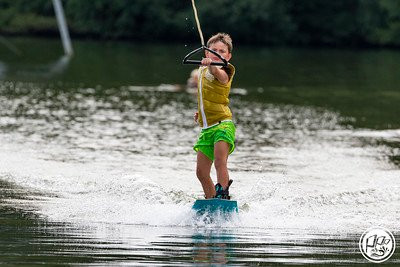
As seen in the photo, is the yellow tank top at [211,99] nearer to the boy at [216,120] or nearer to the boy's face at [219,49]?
the boy at [216,120]

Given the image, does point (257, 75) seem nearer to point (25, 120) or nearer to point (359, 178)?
point (25, 120)

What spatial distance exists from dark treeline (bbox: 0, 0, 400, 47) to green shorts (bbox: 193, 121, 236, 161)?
155ft

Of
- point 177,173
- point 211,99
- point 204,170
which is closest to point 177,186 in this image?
point 177,173

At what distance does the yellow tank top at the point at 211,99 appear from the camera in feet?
32.8

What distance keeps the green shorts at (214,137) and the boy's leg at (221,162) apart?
2.0 inches

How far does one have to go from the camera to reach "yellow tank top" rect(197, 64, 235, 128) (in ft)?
32.8

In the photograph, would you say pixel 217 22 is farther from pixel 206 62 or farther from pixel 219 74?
pixel 206 62

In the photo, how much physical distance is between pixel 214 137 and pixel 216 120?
159mm

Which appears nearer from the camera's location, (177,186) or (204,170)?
(204,170)

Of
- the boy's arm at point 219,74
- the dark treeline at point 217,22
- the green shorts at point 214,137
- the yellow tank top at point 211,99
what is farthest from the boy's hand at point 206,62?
the dark treeline at point 217,22

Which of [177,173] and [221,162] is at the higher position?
[177,173]

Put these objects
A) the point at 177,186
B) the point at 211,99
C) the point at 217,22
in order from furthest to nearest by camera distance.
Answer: the point at 217,22 → the point at 177,186 → the point at 211,99

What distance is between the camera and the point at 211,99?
10.1 m

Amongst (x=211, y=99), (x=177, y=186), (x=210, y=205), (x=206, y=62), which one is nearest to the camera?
(x=206, y=62)
